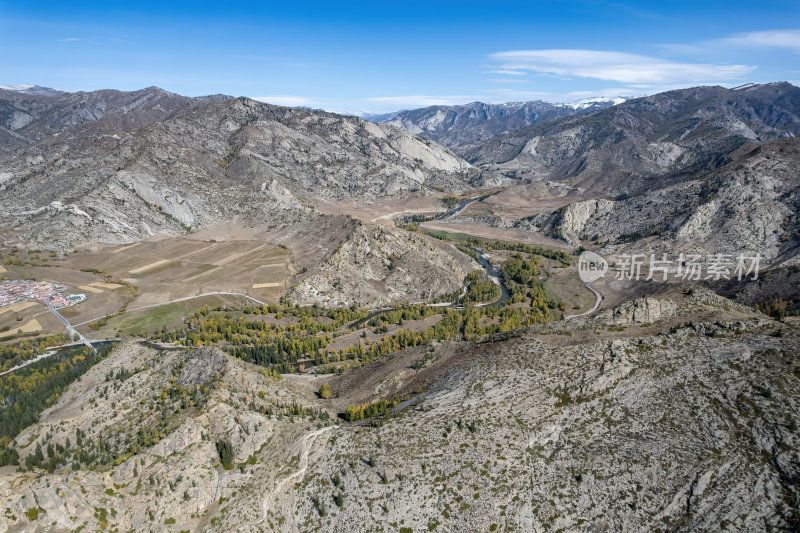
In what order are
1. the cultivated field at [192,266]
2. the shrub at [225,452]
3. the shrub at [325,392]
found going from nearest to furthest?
the shrub at [225,452] < the shrub at [325,392] < the cultivated field at [192,266]

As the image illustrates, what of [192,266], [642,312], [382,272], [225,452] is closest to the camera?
[225,452]

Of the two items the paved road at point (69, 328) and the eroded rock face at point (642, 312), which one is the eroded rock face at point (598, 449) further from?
the paved road at point (69, 328)

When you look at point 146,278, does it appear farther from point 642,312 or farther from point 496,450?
point 642,312

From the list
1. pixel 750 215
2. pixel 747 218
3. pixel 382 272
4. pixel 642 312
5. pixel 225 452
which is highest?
pixel 750 215

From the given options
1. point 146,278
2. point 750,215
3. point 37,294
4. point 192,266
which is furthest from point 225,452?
point 750,215

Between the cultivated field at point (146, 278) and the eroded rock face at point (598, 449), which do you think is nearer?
the eroded rock face at point (598, 449)

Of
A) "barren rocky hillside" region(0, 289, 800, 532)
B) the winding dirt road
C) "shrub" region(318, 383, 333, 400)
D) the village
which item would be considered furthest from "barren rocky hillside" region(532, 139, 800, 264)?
the village

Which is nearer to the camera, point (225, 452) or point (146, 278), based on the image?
point (225, 452)

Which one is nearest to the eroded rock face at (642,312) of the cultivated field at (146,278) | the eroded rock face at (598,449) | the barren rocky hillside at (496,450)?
the barren rocky hillside at (496,450)

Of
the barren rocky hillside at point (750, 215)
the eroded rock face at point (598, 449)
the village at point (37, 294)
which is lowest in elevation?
the village at point (37, 294)
